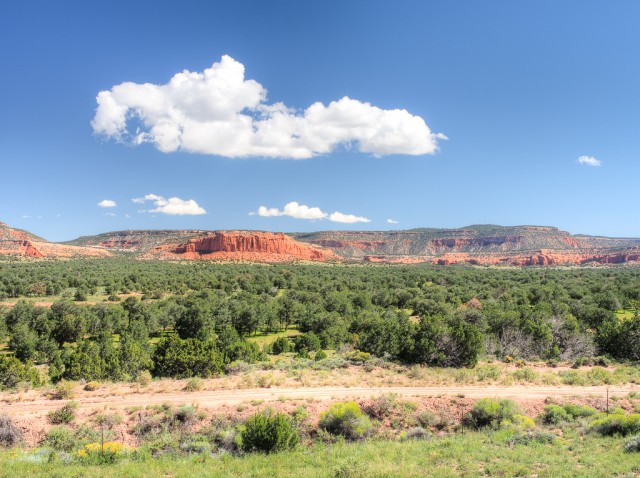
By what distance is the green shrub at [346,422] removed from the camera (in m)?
17.8

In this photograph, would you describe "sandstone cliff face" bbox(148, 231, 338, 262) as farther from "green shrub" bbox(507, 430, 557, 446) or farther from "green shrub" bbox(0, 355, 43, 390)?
"green shrub" bbox(507, 430, 557, 446)

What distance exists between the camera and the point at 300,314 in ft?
168

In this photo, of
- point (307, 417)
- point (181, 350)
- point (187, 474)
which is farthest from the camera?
point (181, 350)

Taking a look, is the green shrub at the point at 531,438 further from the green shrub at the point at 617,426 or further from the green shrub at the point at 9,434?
the green shrub at the point at 9,434

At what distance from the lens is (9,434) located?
16.5m

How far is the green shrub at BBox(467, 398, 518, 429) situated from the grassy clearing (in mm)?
3215

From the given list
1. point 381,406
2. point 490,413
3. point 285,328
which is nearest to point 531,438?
point 490,413

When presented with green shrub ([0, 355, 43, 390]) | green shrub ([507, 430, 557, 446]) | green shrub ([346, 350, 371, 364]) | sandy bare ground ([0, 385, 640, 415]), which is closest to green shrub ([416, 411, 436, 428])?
sandy bare ground ([0, 385, 640, 415])

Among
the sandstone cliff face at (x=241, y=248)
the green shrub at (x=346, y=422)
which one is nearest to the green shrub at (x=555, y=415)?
the green shrub at (x=346, y=422)

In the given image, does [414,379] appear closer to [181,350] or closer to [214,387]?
[214,387]

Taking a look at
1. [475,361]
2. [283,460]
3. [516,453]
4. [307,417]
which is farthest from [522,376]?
[283,460]

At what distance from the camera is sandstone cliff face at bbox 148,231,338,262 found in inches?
6826

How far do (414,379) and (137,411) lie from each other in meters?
15.3

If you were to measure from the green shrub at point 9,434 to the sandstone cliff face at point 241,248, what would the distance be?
494 feet
